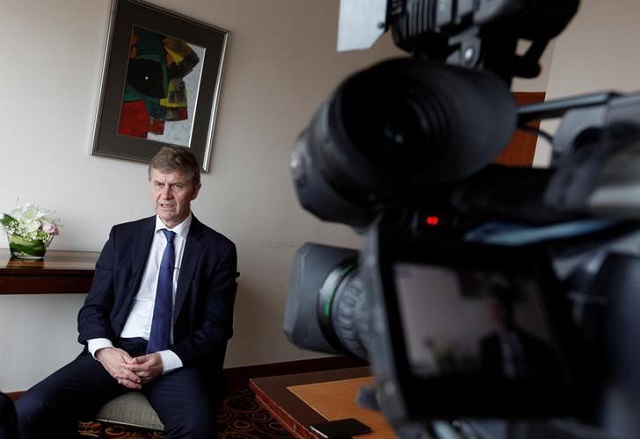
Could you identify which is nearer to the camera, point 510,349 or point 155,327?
point 510,349

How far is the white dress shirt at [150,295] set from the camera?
2.08 m

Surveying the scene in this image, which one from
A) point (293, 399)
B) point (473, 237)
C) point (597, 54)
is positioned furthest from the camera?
point (597, 54)

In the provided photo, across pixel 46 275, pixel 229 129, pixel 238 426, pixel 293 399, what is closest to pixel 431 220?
pixel 293 399

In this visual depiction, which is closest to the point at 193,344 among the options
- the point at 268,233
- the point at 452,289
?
the point at 268,233

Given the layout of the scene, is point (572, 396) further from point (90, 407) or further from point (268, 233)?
point (268, 233)

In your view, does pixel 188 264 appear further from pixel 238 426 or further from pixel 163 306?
pixel 238 426

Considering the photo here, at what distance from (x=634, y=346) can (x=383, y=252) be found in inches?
9.6

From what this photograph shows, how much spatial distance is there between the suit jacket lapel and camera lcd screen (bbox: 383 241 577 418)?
1835 millimetres

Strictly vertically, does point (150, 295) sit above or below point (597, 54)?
below

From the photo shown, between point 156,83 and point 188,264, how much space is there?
3.55ft

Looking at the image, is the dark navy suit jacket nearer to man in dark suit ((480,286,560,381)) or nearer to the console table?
the console table

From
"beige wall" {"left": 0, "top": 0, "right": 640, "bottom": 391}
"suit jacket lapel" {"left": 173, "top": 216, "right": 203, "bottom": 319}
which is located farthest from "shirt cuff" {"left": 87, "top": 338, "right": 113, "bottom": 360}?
"beige wall" {"left": 0, "top": 0, "right": 640, "bottom": 391}

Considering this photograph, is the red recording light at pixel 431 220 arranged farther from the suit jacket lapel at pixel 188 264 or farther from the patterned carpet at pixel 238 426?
the patterned carpet at pixel 238 426

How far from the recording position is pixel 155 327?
7.02ft
